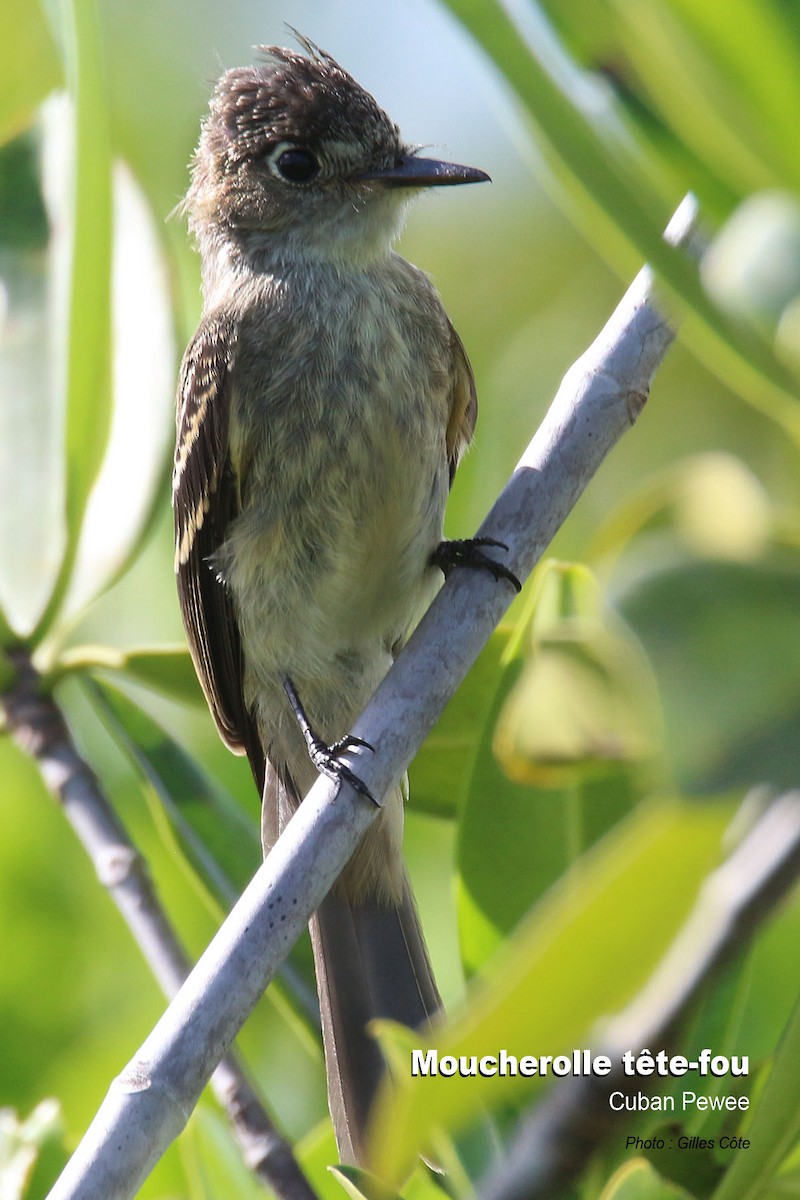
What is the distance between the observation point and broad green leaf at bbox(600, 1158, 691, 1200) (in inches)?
41.0

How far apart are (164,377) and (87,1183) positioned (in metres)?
1.37

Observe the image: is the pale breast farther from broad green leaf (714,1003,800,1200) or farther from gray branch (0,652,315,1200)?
broad green leaf (714,1003,800,1200)

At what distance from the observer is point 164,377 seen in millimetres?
2227

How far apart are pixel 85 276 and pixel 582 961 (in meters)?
1.68

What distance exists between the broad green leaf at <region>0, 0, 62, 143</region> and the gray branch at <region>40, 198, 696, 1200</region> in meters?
1.68

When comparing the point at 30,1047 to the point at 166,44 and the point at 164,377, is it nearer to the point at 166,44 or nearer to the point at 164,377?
the point at 164,377

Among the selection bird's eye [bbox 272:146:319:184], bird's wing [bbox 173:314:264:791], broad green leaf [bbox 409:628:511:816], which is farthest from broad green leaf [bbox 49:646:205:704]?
bird's eye [bbox 272:146:319:184]

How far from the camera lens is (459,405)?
278 centimetres

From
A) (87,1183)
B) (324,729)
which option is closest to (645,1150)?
(87,1183)

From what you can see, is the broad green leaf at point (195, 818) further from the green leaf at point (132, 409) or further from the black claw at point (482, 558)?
the black claw at point (482, 558)

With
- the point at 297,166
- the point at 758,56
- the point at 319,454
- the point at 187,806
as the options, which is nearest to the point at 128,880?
the point at 187,806

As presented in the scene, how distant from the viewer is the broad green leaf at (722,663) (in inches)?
22.3

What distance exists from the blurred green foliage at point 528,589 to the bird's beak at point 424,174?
20cm

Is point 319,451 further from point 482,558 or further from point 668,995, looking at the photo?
point 668,995
